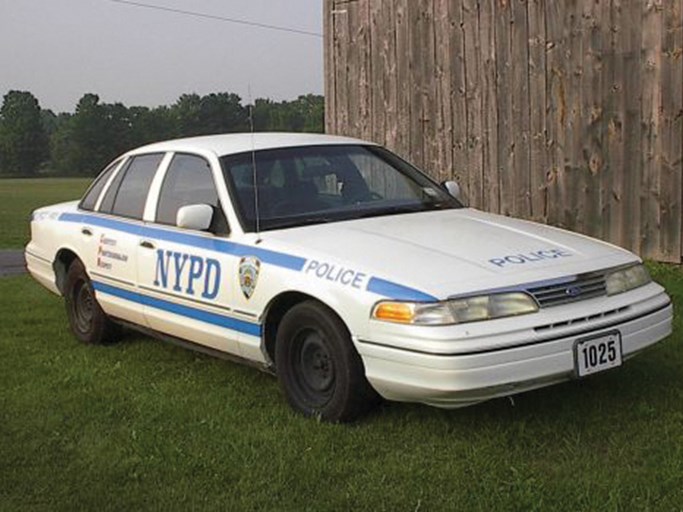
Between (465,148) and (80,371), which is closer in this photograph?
(80,371)

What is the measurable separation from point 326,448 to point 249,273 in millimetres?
1049

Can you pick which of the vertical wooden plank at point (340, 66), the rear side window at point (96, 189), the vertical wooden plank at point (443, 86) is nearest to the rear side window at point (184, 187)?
the rear side window at point (96, 189)

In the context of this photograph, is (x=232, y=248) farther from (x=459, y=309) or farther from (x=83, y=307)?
(x=83, y=307)

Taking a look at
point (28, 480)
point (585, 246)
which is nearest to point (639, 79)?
point (585, 246)

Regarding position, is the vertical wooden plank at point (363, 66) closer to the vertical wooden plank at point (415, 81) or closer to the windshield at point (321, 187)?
the vertical wooden plank at point (415, 81)

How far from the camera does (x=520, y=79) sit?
30.2 feet

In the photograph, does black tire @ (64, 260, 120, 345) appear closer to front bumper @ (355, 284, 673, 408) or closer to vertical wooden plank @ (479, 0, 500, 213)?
front bumper @ (355, 284, 673, 408)

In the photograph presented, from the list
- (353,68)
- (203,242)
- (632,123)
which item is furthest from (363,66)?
(203,242)

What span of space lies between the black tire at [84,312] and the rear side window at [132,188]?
0.53m

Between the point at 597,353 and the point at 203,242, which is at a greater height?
the point at 203,242

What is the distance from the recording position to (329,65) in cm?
1144

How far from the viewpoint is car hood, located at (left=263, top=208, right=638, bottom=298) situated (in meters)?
→ 4.22

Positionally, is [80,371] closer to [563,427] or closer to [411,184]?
[411,184]

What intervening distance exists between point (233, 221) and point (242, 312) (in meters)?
0.51
